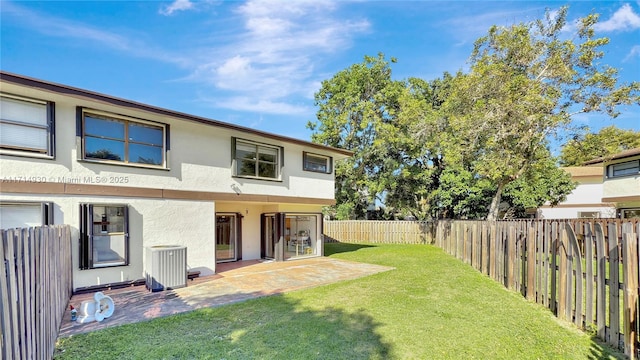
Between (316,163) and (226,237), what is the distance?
5356 millimetres

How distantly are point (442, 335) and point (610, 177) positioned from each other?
840 inches

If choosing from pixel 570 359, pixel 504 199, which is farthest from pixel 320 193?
pixel 504 199

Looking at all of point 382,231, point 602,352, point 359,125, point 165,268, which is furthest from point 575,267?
point 359,125

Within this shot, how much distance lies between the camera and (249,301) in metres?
7.34

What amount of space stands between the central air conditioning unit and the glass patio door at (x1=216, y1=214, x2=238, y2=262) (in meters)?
4.23

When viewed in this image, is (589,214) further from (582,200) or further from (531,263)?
(531,263)

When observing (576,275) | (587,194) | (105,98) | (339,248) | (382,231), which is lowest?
(339,248)

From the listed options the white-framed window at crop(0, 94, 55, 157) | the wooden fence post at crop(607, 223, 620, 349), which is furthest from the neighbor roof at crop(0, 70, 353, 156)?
the wooden fence post at crop(607, 223, 620, 349)

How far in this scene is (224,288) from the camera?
28.3ft

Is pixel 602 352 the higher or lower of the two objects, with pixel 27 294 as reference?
lower

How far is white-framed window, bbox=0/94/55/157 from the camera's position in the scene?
23.6 feet

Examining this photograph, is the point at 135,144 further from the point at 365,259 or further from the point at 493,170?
the point at 493,170

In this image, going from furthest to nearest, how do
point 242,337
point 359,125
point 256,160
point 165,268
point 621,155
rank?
point 359,125, point 621,155, point 256,160, point 165,268, point 242,337

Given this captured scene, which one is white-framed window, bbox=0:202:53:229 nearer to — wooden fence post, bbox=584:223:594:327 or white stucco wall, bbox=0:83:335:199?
white stucco wall, bbox=0:83:335:199
